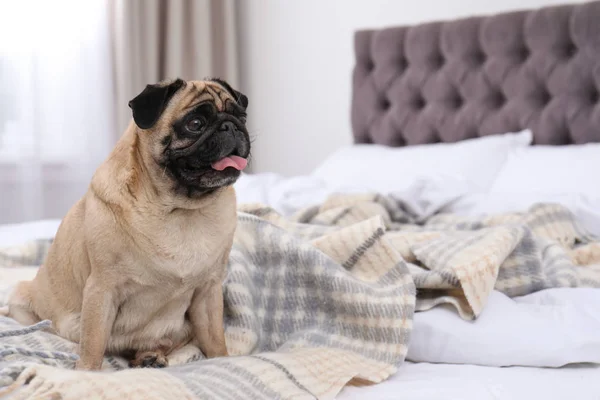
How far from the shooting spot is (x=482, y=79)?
254 centimetres

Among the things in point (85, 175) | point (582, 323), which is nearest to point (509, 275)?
point (582, 323)

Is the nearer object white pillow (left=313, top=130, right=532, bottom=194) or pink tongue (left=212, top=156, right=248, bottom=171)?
pink tongue (left=212, top=156, right=248, bottom=171)

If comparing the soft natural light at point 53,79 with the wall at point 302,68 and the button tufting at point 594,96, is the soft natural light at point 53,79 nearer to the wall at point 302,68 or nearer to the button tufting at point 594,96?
the wall at point 302,68

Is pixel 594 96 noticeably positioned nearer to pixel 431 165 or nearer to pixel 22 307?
pixel 431 165

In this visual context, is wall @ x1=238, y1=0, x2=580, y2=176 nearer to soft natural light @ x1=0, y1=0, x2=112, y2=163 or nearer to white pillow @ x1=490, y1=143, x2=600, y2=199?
soft natural light @ x1=0, y1=0, x2=112, y2=163

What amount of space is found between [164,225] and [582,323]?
67 centimetres

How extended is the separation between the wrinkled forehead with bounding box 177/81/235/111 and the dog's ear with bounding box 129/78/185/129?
4cm

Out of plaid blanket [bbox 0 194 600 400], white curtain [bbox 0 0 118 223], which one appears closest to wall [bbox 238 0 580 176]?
white curtain [bbox 0 0 118 223]

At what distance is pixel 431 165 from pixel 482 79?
A: 440 mm

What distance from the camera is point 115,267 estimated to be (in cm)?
100

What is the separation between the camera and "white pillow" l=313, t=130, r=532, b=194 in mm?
2289

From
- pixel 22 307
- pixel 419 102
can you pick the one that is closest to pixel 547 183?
pixel 419 102

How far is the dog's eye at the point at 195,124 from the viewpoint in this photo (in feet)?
3.39

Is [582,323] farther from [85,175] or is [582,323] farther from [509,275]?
[85,175]
